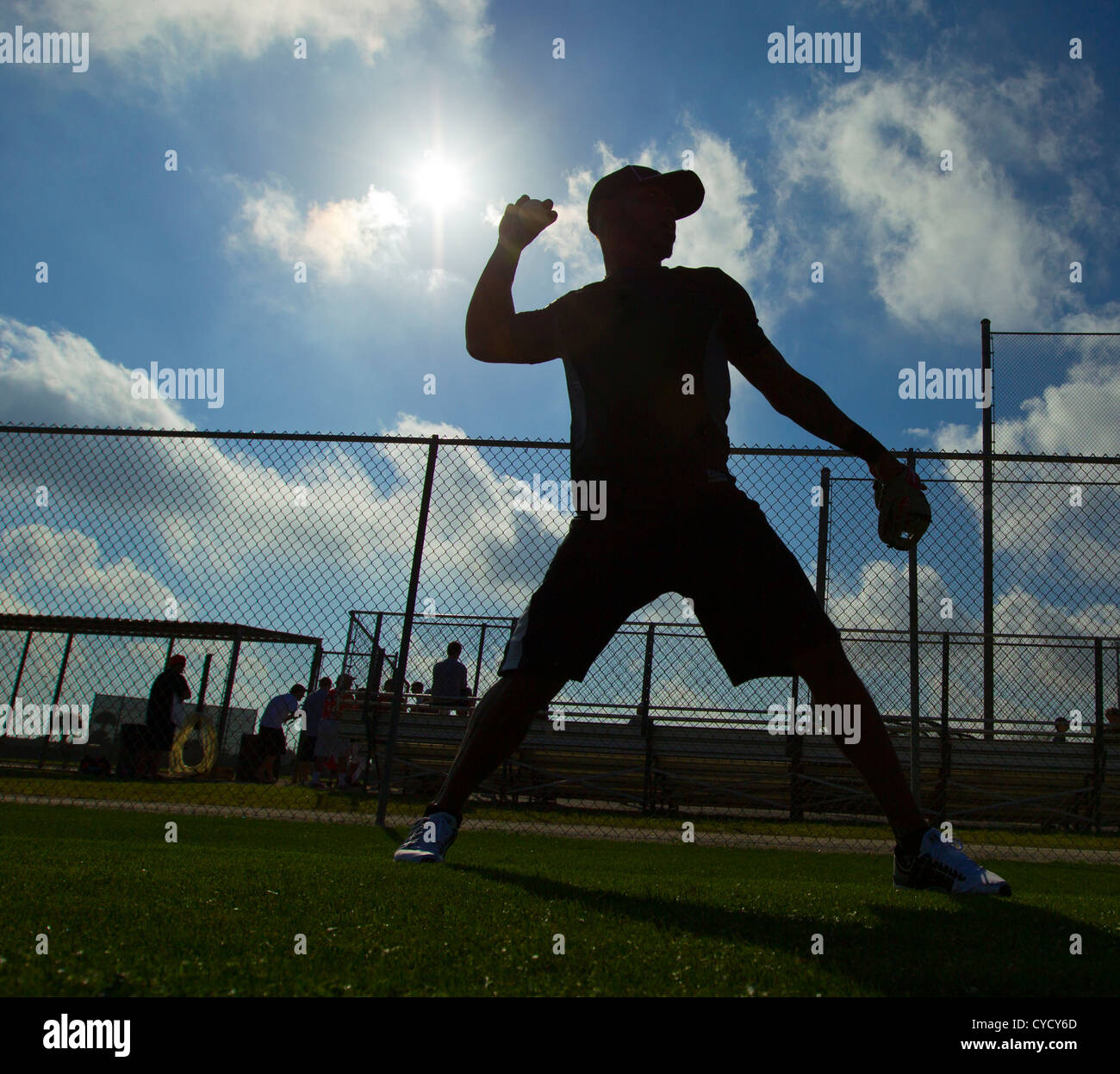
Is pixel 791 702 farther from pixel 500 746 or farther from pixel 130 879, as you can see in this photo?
pixel 130 879

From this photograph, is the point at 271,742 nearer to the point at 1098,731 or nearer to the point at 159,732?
the point at 159,732

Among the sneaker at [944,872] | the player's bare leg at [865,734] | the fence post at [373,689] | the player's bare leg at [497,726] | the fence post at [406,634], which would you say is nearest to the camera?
the sneaker at [944,872]

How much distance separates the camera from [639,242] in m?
3.16

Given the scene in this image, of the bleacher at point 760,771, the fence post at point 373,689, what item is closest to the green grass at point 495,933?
the bleacher at point 760,771

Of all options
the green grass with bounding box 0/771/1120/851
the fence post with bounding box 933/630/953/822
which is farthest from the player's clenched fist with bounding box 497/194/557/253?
the fence post with bounding box 933/630/953/822

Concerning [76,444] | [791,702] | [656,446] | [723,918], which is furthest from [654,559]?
[76,444]

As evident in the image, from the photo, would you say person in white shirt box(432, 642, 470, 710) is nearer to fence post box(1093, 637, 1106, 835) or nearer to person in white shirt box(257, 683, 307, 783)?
person in white shirt box(257, 683, 307, 783)

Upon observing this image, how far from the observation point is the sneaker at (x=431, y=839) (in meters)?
2.78

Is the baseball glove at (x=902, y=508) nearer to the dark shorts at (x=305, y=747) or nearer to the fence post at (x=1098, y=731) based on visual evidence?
the fence post at (x=1098, y=731)

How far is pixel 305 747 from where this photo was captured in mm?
14453

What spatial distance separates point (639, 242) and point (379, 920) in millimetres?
2425

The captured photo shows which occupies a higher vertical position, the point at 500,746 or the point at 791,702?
the point at 500,746

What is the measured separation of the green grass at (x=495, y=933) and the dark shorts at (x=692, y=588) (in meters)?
0.70

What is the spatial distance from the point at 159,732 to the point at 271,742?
297 centimetres
